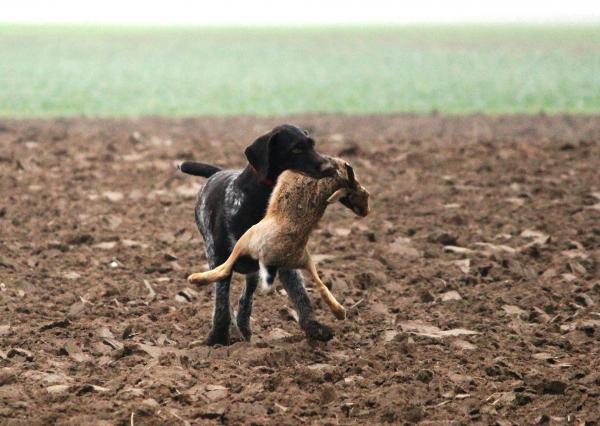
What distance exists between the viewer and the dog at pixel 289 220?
6742 mm

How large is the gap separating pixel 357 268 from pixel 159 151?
668 centimetres

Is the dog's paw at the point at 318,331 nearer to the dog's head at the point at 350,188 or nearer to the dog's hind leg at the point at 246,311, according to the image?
the dog's hind leg at the point at 246,311

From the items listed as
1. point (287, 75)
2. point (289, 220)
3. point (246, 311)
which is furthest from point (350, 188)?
point (287, 75)

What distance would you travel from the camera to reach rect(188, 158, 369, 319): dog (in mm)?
6742

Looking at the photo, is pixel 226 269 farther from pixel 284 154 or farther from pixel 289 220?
pixel 284 154

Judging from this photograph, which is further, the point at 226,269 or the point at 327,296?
the point at 327,296

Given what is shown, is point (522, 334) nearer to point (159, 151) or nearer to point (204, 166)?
point (204, 166)

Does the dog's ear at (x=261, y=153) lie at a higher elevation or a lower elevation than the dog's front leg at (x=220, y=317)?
higher

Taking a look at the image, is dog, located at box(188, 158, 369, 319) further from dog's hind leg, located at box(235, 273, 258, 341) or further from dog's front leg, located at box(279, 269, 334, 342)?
dog's hind leg, located at box(235, 273, 258, 341)

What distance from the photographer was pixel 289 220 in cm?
675

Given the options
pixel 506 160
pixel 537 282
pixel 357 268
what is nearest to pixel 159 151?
pixel 506 160

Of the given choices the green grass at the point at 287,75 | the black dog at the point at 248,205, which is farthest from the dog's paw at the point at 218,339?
the green grass at the point at 287,75

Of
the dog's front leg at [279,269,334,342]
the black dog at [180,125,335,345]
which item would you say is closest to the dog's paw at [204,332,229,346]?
the black dog at [180,125,335,345]

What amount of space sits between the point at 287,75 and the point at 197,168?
30230 mm
